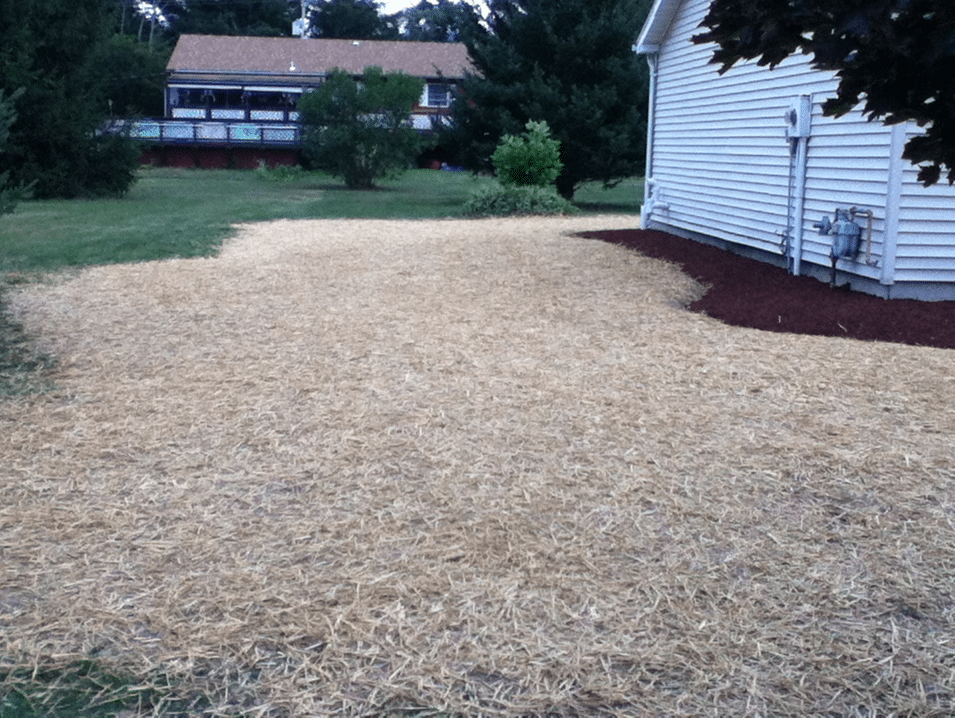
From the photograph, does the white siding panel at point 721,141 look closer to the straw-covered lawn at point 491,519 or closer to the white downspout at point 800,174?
the white downspout at point 800,174

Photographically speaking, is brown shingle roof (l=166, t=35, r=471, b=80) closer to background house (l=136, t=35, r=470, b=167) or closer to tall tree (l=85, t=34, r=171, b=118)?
background house (l=136, t=35, r=470, b=167)

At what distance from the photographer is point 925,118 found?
80.2 inches

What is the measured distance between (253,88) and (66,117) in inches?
735

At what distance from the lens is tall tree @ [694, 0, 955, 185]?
191 centimetres

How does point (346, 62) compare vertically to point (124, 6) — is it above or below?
below

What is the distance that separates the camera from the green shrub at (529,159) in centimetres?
2036

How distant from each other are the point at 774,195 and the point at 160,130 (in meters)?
29.9

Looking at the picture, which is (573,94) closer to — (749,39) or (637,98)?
(637,98)

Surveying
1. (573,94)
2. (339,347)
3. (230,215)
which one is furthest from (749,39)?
→ (573,94)

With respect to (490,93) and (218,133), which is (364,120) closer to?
(490,93)

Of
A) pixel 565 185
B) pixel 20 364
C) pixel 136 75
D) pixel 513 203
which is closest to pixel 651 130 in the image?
pixel 513 203

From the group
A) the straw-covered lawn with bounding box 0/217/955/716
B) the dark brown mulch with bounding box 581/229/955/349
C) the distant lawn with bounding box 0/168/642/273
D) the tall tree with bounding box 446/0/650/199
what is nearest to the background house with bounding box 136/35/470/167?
the distant lawn with bounding box 0/168/642/273

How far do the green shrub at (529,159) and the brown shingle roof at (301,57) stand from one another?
71.4ft

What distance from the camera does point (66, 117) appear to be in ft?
76.2
